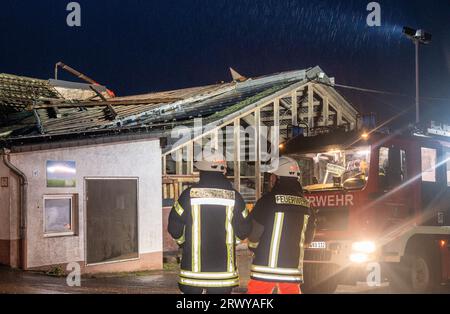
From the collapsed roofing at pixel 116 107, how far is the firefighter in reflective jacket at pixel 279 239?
6.02 meters

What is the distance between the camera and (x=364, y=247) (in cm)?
909

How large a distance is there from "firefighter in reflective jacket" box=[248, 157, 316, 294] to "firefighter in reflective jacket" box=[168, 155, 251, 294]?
1.12 feet

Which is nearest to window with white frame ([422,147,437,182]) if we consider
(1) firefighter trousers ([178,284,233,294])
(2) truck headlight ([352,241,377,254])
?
(2) truck headlight ([352,241,377,254])

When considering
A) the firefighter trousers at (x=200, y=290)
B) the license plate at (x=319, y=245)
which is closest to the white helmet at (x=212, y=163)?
the firefighter trousers at (x=200, y=290)

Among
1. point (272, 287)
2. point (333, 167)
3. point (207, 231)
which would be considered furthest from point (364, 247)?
point (207, 231)

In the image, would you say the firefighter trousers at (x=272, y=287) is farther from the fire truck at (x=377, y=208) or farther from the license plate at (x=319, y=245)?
the license plate at (x=319, y=245)

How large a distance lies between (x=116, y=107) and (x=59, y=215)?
538 centimetres

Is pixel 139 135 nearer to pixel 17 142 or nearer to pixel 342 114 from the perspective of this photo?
pixel 17 142

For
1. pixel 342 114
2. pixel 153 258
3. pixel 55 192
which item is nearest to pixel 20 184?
pixel 55 192

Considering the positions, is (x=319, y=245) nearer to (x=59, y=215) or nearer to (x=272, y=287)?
(x=272, y=287)

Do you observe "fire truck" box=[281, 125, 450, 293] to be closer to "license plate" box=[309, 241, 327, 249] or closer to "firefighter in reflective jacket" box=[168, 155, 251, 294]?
"license plate" box=[309, 241, 327, 249]

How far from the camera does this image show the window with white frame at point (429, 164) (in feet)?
33.7

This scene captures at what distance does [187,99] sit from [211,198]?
11.3m

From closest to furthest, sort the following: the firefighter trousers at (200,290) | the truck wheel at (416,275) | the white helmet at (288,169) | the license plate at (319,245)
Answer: the firefighter trousers at (200,290) → the white helmet at (288,169) → the license plate at (319,245) → the truck wheel at (416,275)
